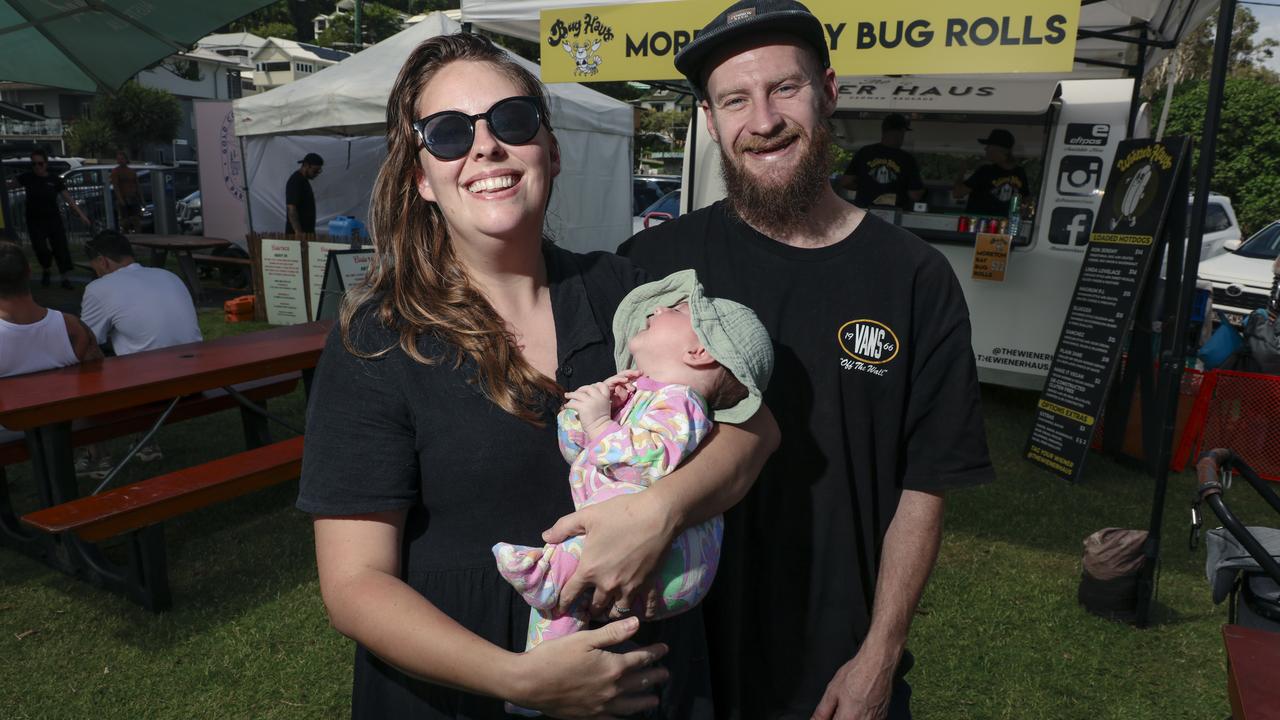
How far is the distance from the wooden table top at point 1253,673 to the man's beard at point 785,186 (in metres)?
1.45

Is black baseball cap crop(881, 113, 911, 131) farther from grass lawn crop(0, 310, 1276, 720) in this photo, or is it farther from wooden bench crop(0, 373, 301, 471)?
wooden bench crop(0, 373, 301, 471)

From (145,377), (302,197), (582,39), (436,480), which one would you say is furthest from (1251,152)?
(436,480)

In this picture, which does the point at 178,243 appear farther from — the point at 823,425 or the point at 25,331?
the point at 823,425

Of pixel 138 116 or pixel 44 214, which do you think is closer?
pixel 44 214

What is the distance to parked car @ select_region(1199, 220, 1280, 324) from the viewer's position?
1079cm

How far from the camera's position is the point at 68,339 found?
211 inches

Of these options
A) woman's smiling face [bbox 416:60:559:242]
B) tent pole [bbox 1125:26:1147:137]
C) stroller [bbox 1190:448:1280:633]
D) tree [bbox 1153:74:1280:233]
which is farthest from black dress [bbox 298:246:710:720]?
tree [bbox 1153:74:1280:233]

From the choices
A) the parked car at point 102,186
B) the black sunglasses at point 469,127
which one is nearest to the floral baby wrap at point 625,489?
the black sunglasses at point 469,127

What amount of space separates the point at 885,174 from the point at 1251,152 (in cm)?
1956

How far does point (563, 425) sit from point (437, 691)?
539 millimetres

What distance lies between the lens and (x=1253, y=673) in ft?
6.19

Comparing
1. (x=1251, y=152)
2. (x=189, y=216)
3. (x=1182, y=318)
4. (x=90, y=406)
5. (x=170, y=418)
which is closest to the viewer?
(x=1182, y=318)

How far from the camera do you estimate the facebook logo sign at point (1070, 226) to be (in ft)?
24.7

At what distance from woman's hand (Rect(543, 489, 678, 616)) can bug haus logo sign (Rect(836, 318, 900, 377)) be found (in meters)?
0.64
